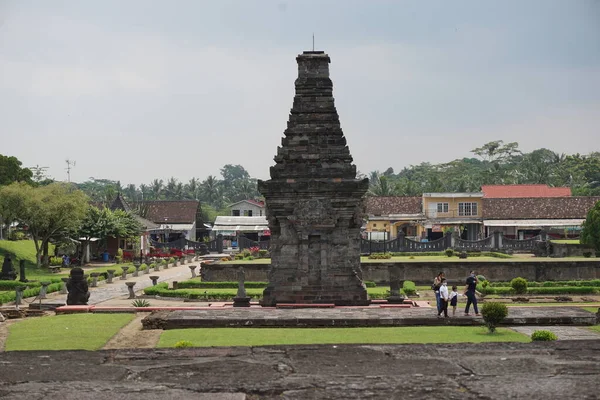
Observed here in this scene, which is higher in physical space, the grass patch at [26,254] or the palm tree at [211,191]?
the palm tree at [211,191]

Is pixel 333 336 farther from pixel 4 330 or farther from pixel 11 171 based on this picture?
pixel 11 171

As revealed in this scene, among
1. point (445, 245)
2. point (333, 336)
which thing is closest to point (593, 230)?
point (445, 245)

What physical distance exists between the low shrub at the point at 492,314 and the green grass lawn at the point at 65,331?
881cm

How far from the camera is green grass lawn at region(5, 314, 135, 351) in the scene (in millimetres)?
17609

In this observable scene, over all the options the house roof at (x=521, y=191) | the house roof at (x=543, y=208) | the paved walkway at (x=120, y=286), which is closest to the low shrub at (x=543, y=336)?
the paved walkway at (x=120, y=286)

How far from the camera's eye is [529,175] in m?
108

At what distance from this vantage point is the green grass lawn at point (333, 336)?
706 inches

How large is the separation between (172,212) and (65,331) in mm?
66926

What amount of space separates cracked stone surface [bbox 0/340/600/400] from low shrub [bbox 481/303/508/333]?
2.28m

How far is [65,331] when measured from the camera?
19375mm

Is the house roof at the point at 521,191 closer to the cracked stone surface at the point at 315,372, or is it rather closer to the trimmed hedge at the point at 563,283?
the trimmed hedge at the point at 563,283

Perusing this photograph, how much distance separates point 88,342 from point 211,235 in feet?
230

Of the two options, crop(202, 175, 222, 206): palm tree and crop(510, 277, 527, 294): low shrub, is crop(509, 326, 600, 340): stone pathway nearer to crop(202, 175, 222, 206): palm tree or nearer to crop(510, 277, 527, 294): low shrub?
crop(510, 277, 527, 294): low shrub

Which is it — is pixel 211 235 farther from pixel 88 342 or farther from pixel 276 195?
pixel 88 342
